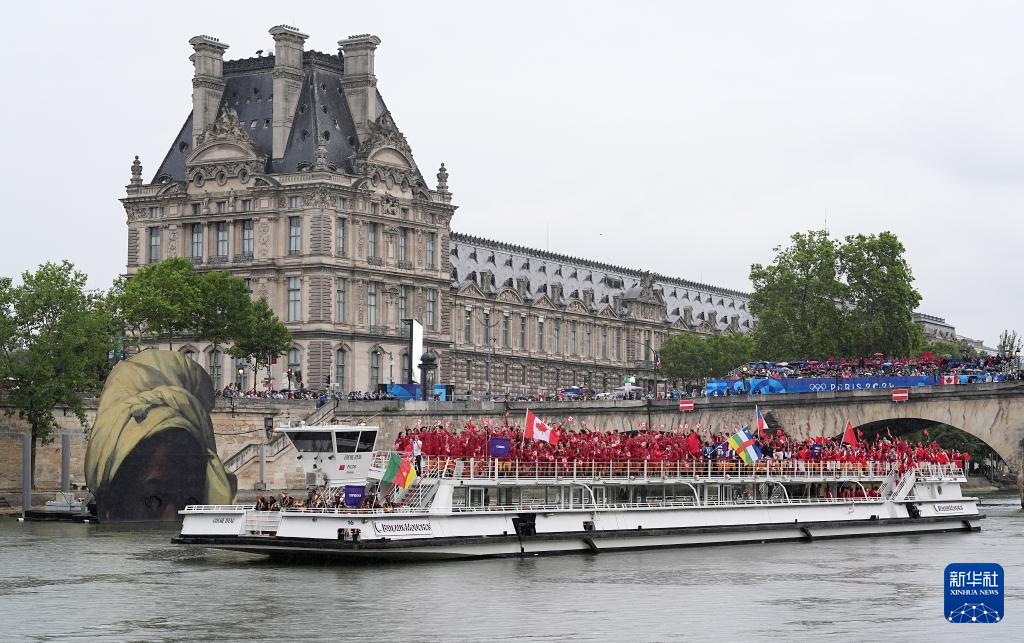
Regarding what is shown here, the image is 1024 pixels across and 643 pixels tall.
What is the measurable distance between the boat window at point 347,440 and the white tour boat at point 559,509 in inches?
1.5

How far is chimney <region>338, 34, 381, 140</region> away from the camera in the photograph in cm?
14125

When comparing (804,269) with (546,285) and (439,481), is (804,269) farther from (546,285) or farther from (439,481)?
(439,481)

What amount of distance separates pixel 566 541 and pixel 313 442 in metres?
10.2

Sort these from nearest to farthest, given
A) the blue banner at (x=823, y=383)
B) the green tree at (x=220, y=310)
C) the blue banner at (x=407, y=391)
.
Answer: the blue banner at (x=823, y=383), the blue banner at (x=407, y=391), the green tree at (x=220, y=310)

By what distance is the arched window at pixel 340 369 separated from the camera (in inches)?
5266

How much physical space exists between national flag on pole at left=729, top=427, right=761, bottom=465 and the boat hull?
9.19 ft

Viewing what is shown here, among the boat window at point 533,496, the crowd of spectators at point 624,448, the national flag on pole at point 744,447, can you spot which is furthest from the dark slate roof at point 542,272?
the boat window at point 533,496

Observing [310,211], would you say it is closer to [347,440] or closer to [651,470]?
[651,470]

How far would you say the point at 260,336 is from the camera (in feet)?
419

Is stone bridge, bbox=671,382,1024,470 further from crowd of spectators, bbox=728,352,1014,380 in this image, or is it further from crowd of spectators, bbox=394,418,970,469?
crowd of spectators, bbox=394,418,970,469

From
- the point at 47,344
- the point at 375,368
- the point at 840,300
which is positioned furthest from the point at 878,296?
the point at 47,344

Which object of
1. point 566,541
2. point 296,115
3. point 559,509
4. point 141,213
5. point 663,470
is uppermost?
point 296,115

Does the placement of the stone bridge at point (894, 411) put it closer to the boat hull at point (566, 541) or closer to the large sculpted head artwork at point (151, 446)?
the boat hull at point (566, 541)

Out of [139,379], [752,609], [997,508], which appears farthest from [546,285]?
[752,609]
